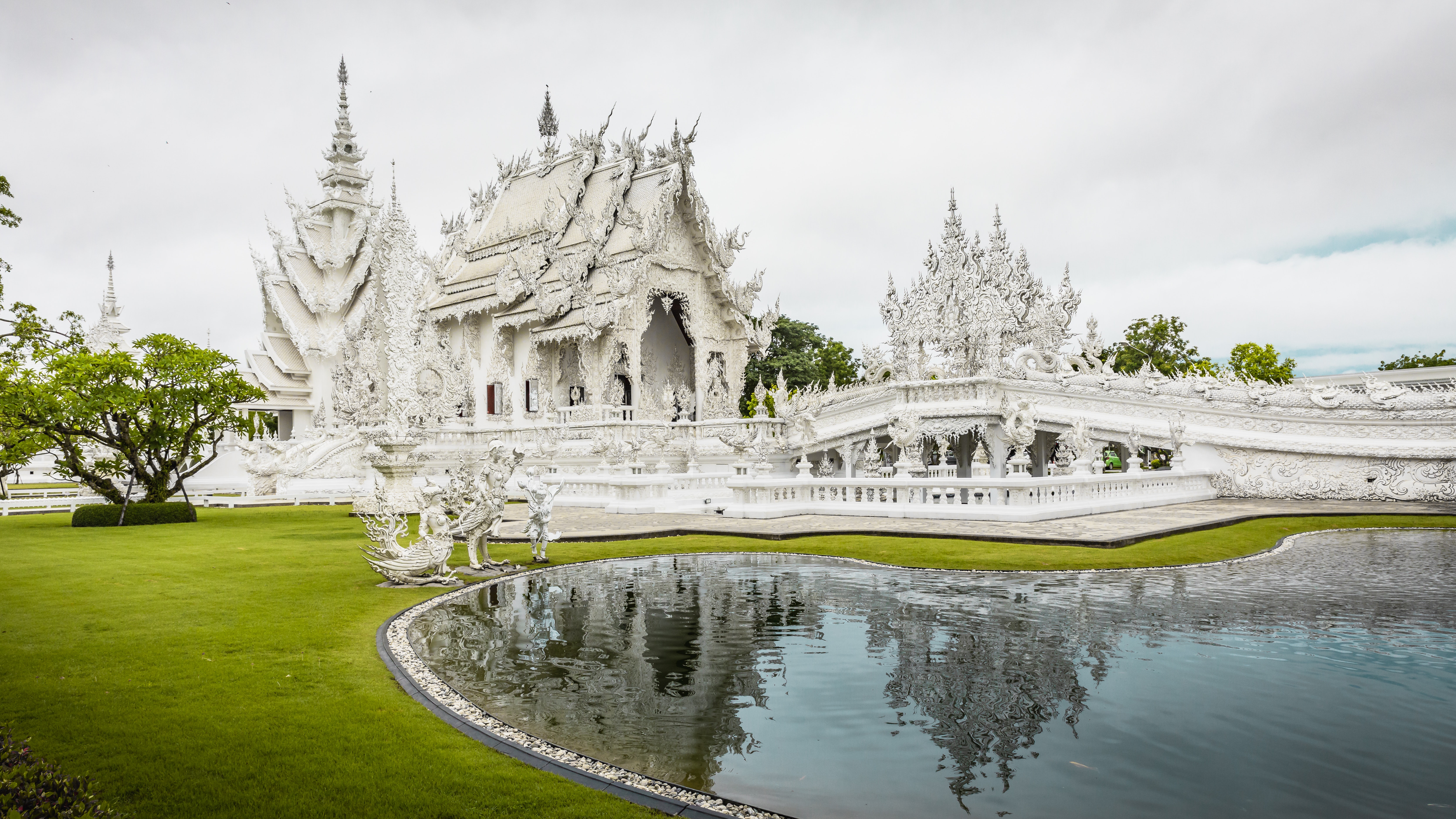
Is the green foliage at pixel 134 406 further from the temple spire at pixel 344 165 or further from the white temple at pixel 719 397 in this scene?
the temple spire at pixel 344 165

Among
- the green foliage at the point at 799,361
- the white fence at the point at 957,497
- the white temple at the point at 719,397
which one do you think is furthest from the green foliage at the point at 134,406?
the green foliage at the point at 799,361

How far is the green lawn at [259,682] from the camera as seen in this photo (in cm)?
323

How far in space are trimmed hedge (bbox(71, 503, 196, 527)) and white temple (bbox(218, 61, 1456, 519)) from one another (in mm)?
3940

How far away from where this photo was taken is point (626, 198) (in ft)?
80.1

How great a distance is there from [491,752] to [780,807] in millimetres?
1360

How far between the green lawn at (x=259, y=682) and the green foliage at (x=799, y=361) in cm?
2569

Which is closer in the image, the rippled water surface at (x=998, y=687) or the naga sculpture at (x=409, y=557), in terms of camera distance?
the rippled water surface at (x=998, y=687)

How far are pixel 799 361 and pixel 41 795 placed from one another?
113ft

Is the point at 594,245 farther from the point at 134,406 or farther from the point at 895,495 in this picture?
the point at 895,495

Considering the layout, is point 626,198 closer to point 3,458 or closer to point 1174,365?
point 3,458

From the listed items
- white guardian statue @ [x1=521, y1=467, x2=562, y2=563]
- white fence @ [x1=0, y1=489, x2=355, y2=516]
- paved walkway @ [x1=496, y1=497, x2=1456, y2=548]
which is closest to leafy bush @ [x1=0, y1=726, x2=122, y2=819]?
white guardian statue @ [x1=521, y1=467, x2=562, y2=563]

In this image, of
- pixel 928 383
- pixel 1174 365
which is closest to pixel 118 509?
pixel 928 383

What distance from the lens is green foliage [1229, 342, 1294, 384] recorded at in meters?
31.0

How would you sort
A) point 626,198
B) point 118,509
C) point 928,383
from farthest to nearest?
point 626,198, point 928,383, point 118,509
